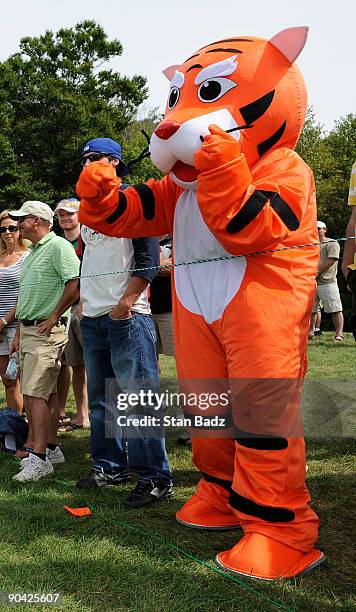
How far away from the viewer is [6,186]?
923 inches

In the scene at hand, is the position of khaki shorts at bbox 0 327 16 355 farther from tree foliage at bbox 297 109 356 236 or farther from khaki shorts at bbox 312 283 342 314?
tree foliage at bbox 297 109 356 236

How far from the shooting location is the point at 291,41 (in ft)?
9.82

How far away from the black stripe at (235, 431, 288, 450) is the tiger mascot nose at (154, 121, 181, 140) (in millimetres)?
1246

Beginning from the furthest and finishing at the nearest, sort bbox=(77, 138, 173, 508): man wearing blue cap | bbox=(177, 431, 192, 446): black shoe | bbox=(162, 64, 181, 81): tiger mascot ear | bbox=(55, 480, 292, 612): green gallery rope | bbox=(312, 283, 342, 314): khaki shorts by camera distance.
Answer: bbox=(312, 283, 342, 314): khaki shorts, bbox=(177, 431, 192, 446): black shoe, bbox=(77, 138, 173, 508): man wearing blue cap, bbox=(162, 64, 181, 81): tiger mascot ear, bbox=(55, 480, 292, 612): green gallery rope

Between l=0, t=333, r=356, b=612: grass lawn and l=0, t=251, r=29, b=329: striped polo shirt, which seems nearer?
l=0, t=333, r=356, b=612: grass lawn

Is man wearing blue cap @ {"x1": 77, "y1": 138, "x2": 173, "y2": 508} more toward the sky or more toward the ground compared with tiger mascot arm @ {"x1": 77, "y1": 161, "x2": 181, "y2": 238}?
more toward the ground

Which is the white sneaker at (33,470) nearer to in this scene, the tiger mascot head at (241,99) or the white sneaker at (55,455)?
the white sneaker at (55,455)

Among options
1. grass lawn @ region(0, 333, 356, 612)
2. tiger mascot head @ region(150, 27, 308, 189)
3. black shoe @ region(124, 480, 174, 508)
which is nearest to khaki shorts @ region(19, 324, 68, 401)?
grass lawn @ region(0, 333, 356, 612)

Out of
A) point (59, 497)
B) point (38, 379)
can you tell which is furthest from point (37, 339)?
point (59, 497)

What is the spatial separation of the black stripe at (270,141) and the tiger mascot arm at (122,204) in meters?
0.47

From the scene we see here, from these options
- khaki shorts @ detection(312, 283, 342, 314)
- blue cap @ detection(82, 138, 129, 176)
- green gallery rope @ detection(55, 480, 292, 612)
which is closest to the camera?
green gallery rope @ detection(55, 480, 292, 612)

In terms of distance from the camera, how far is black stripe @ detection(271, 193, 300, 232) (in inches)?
110

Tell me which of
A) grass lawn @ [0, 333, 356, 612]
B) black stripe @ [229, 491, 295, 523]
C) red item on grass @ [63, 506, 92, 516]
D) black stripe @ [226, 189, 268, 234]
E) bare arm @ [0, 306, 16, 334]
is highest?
black stripe @ [226, 189, 268, 234]

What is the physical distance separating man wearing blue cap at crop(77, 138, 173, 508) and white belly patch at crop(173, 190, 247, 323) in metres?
0.62
